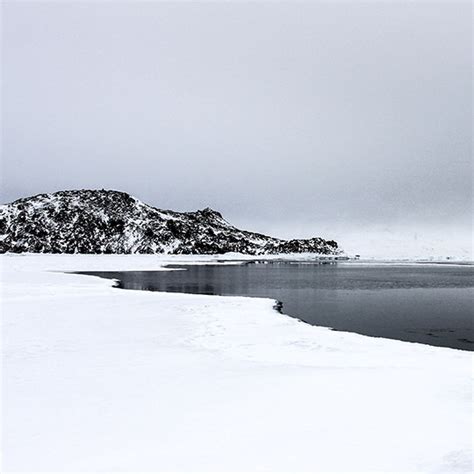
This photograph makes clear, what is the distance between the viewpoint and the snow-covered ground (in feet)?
22.8

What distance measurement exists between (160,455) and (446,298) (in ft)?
108

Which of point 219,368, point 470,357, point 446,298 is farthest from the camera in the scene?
point 446,298

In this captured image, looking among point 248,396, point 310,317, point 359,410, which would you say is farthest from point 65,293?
point 359,410

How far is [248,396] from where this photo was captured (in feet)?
31.9

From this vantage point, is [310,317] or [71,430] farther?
[310,317]

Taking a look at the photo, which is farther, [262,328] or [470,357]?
[262,328]

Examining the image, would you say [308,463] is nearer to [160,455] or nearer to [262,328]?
[160,455]

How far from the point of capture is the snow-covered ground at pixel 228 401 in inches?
273

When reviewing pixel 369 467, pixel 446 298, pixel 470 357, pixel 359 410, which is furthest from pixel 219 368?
pixel 446 298

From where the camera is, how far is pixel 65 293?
30734 millimetres

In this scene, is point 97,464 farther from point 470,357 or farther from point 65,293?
point 65,293

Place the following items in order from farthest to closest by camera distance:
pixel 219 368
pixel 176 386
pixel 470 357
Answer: pixel 470 357, pixel 219 368, pixel 176 386

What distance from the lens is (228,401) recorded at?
370 inches

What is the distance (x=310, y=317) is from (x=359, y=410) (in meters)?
15.6
